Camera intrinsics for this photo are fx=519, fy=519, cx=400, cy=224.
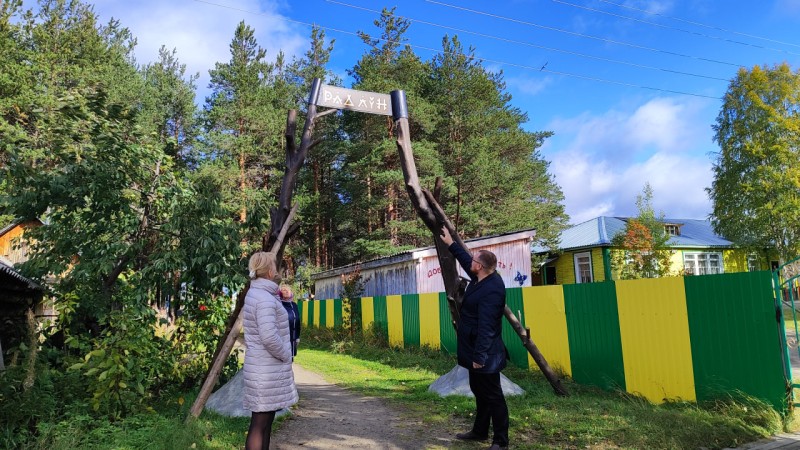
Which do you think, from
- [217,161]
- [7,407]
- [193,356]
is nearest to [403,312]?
[193,356]

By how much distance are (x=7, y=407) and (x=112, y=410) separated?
0.92 m

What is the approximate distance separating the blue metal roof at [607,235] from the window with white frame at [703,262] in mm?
586

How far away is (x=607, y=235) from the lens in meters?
27.2

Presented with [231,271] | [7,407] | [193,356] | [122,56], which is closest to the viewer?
[7,407]

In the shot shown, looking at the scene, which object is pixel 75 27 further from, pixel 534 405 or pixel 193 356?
pixel 534 405

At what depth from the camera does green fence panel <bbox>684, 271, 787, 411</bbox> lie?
513 centimetres

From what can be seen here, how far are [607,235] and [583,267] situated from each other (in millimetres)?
2084

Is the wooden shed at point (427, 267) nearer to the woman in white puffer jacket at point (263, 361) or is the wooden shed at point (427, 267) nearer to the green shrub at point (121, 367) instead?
the green shrub at point (121, 367)

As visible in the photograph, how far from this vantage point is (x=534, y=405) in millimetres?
6070

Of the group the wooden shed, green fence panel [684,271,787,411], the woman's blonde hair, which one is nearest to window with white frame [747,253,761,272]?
the wooden shed

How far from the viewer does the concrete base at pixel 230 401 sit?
583 cm

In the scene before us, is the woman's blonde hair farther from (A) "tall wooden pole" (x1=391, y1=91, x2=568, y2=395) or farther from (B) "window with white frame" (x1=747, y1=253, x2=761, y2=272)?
(B) "window with white frame" (x1=747, y1=253, x2=761, y2=272)

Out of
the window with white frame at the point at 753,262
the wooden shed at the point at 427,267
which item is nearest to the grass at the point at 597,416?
the wooden shed at the point at 427,267

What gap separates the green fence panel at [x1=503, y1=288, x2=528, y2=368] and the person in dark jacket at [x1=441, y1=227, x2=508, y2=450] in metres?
4.42
